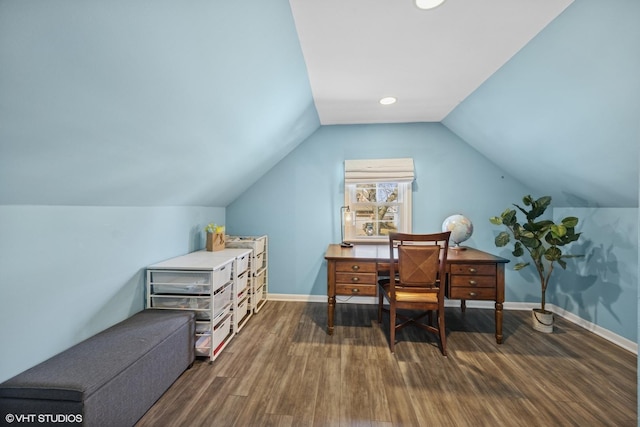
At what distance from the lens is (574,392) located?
165 centimetres

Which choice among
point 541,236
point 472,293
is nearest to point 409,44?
point 472,293

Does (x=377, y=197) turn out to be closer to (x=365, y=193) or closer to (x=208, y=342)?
(x=365, y=193)

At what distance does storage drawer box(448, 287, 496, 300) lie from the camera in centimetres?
221

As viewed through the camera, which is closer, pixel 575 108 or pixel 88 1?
pixel 88 1

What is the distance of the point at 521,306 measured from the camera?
9.72ft

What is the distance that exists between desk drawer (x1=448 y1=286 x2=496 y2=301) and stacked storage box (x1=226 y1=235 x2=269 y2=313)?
80.0 inches

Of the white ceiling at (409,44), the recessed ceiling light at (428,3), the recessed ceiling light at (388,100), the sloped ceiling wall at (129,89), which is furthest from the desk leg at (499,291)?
the sloped ceiling wall at (129,89)

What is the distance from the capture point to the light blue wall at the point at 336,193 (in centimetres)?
302

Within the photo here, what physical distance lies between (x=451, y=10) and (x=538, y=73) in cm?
86

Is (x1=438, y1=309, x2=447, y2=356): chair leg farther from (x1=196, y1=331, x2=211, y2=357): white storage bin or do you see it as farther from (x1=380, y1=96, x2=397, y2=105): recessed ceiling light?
(x1=380, y1=96, x2=397, y2=105): recessed ceiling light

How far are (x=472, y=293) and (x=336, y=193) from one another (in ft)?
5.98

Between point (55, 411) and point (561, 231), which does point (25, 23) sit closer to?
point (55, 411)

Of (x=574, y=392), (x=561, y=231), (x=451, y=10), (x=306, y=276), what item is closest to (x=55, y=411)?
(x=306, y=276)

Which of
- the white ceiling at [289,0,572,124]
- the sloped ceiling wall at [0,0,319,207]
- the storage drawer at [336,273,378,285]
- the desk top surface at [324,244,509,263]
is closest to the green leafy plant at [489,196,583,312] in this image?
the desk top surface at [324,244,509,263]
